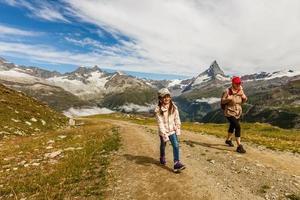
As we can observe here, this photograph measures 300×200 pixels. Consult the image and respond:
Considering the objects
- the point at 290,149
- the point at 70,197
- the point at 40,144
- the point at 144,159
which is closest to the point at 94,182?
the point at 70,197

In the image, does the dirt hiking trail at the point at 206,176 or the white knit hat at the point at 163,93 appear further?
the white knit hat at the point at 163,93

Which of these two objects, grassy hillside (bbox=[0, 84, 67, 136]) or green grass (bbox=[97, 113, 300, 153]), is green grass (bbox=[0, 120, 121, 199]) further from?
green grass (bbox=[97, 113, 300, 153])

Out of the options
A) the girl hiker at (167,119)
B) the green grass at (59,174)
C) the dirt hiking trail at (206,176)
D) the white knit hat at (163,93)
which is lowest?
the green grass at (59,174)

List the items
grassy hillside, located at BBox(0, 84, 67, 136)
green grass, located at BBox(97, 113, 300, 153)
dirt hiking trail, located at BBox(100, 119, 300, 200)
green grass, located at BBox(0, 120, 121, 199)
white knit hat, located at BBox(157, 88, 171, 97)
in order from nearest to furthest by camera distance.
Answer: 1. dirt hiking trail, located at BBox(100, 119, 300, 200)
2. green grass, located at BBox(0, 120, 121, 199)
3. white knit hat, located at BBox(157, 88, 171, 97)
4. green grass, located at BBox(97, 113, 300, 153)
5. grassy hillside, located at BBox(0, 84, 67, 136)

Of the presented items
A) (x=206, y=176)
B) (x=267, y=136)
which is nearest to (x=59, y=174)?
(x=206, y=176)

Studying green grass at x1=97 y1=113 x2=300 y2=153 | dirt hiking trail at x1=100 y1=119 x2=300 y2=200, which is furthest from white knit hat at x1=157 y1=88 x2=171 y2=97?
green grass at x1=97 y1=113 x2=300 y2=153

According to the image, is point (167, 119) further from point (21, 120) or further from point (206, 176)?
point (21, 120)

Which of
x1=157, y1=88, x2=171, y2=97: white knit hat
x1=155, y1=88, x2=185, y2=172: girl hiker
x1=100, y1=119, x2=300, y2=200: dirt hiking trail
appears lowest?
x1=100, y1=119, x2=300, y2=200: dirt hiking trail

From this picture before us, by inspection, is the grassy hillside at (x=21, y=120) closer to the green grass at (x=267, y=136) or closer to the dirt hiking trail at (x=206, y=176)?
the dirt hiking trail at (x=206, y=176)

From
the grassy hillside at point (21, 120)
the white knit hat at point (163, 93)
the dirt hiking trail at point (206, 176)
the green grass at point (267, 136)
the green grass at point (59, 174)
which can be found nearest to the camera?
the dirt hiking trail at point (206, 176)

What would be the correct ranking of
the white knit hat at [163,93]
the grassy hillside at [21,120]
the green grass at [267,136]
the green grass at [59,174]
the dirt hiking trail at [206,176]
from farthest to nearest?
the grassy hillside at [21,120] < the green grass at [267,136] < the white knit hat at [163,93] < the green grass at [59,174] < the dirt hiking trail at [206,176]

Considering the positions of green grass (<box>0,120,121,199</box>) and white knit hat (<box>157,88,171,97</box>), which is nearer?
green grass (<box>0,120,121,199</box>)

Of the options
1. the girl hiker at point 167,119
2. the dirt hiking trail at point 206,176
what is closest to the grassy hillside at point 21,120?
the dirt hiking trail at point 206,176

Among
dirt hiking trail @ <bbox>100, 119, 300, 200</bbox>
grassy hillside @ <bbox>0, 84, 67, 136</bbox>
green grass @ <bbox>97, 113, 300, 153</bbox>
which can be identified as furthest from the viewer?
grassy hillside @ <bbox>0, 84, 67, 136</bbox>
